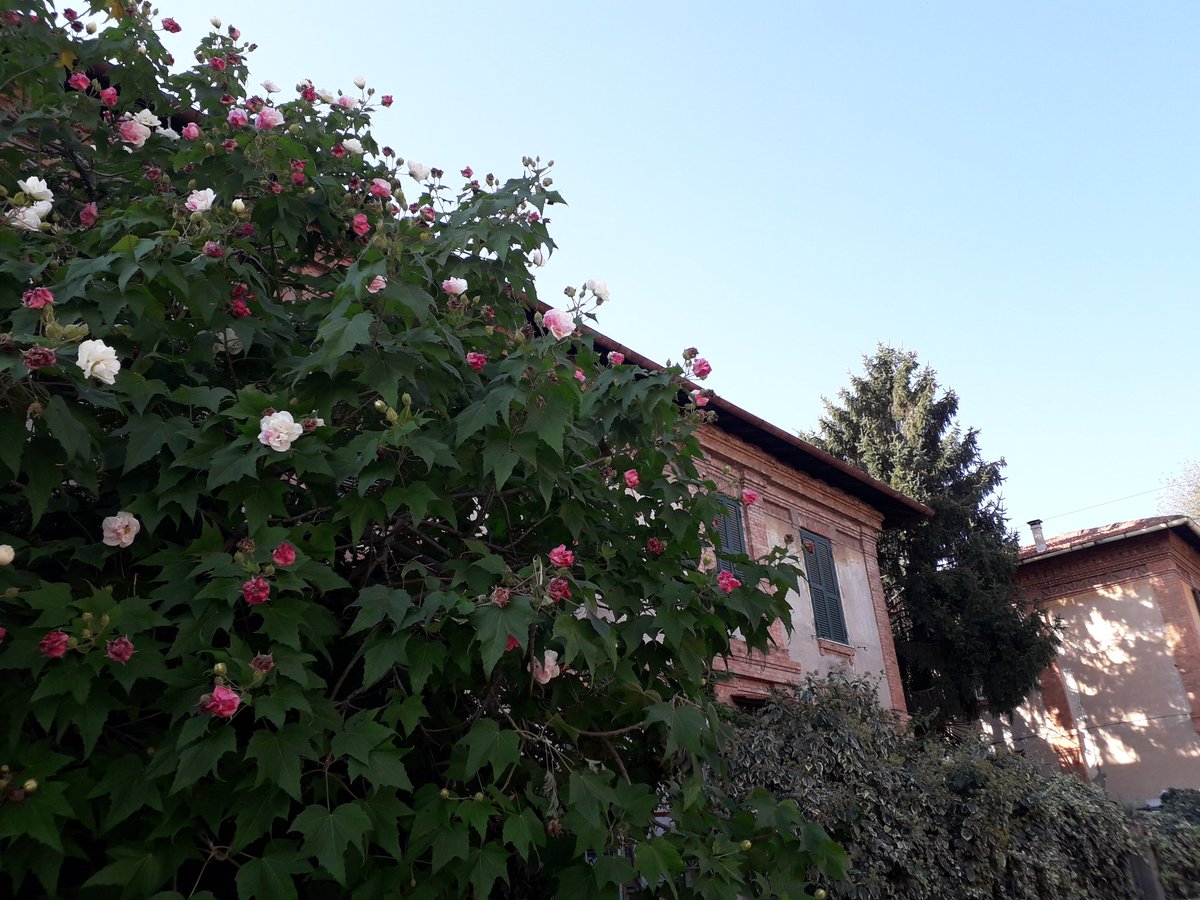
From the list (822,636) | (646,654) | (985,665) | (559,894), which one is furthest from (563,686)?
(985,665)

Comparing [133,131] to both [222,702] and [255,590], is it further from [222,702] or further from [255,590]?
[222,702]

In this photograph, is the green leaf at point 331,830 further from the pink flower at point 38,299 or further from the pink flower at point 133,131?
the pink flower at point 133,131

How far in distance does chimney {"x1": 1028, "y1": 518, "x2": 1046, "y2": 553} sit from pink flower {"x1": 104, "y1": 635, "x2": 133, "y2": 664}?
21.6 m

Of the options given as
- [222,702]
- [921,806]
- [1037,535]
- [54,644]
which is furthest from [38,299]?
[1037,535]

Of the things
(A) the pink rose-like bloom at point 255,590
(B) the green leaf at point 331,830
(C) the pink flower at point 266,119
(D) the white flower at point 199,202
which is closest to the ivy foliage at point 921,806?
(B) the green leaf at point 331,830

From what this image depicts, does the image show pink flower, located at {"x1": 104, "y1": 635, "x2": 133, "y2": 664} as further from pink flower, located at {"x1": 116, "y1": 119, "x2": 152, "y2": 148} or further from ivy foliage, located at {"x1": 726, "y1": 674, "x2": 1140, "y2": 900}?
ivy foliage, located at {"x1": 726, "y1": 674, "x2": 1140, "y2": 900}

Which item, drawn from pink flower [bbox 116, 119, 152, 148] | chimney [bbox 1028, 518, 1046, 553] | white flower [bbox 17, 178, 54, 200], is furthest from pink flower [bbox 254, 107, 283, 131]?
chimney [bbox 1028, 518, 1046, 553]

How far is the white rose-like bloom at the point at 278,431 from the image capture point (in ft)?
10.8

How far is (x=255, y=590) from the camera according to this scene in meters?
3.09

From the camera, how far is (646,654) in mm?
4430

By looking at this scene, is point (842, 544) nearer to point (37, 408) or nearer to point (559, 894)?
point (559, 894)

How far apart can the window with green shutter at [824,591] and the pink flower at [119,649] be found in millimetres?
11020

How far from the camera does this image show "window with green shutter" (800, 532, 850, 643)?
1338 cm

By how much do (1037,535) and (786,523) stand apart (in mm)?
10770
